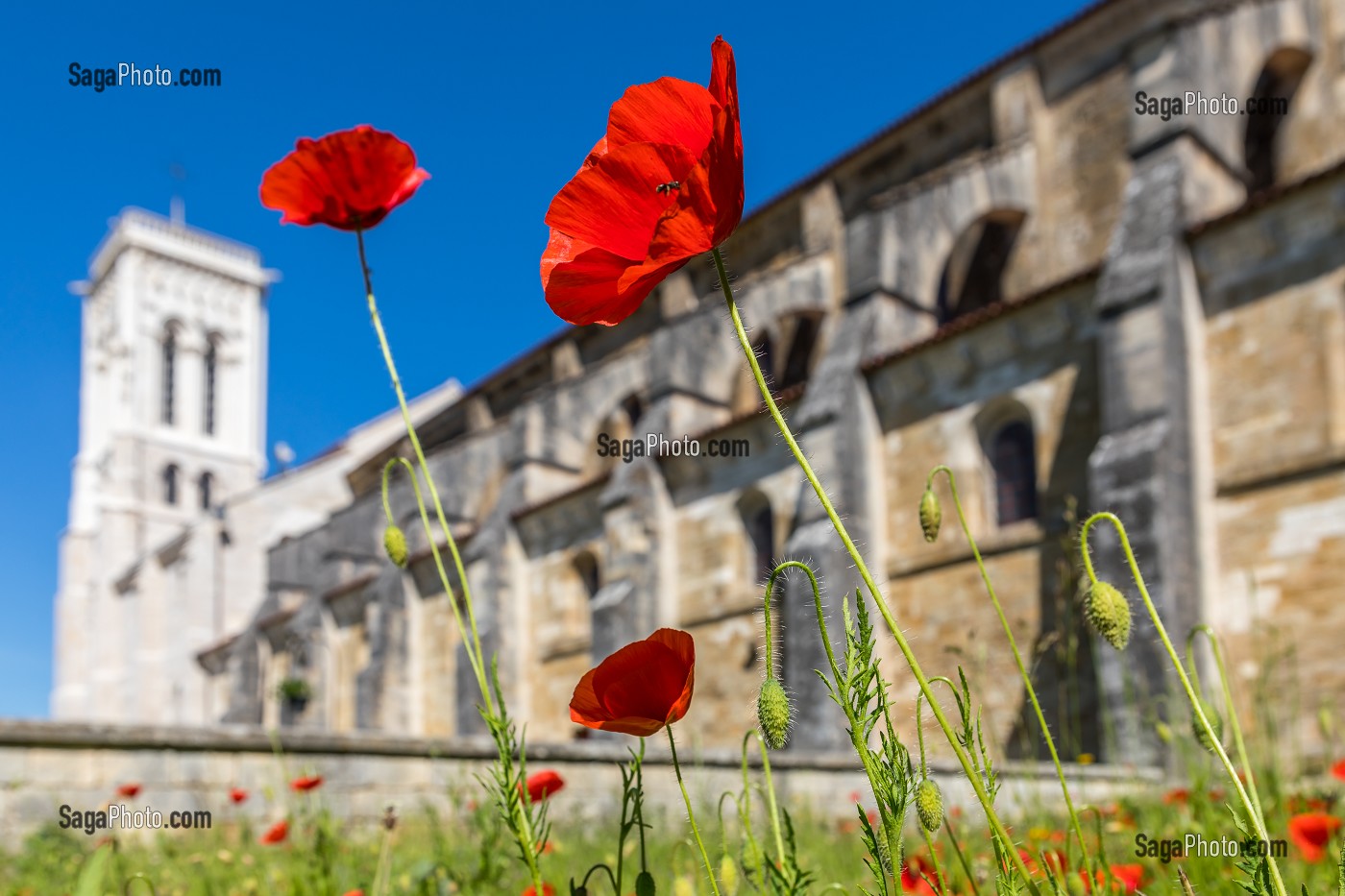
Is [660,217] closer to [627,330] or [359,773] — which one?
[359,773]

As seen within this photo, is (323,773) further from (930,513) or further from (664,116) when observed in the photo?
(664,116)

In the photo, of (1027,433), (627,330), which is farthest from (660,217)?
(627,330)

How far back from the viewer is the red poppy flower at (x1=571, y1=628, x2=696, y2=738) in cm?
116

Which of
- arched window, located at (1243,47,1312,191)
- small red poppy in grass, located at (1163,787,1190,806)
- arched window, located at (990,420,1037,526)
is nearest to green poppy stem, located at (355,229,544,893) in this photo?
small red poppy in grass, located at (1163,787,1190,806)

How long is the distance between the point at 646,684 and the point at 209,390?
54.3 metres

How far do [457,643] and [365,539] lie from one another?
7.50 m

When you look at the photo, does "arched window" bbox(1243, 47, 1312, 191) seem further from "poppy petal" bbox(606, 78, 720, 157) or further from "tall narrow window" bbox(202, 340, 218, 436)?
"tall narrow window" bbox(202, 340, 218, 436)

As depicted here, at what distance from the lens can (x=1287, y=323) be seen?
40.2ft

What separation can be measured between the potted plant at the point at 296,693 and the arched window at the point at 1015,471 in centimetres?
1294

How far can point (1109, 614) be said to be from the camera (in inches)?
51.1

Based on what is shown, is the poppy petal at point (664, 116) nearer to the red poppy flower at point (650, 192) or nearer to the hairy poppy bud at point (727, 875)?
the red poppy flower at point (650, 192)

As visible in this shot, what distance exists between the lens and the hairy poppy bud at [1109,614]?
4.22 ft

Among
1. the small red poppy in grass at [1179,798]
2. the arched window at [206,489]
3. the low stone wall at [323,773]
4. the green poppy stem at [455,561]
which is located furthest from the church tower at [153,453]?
the green poppy stem at [455,561]

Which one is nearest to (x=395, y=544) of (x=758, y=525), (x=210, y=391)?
(x=758, y=525)
